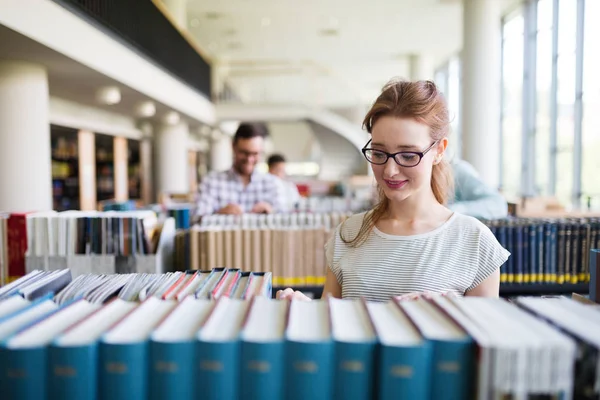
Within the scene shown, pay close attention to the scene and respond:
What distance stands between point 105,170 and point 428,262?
9550mm

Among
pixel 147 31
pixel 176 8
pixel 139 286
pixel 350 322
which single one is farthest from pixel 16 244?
pixel 176 8

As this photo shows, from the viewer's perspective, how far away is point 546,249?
3.28 metres

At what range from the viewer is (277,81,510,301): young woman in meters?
1.40

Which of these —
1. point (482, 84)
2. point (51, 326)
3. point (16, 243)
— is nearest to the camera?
point (51, 326)

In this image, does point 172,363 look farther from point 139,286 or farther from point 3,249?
point 3,249

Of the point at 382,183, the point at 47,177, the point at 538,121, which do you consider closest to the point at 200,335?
the point at 382,183

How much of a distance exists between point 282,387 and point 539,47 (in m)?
9.35

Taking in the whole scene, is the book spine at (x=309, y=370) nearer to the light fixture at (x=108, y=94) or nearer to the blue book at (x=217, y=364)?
the blue book at (x=217, y=364)

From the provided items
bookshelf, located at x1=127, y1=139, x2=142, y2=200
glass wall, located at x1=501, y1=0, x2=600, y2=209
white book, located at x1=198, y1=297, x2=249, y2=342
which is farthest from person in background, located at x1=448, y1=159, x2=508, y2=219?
bookshelf, located at x1=127, y1=139, x2=142, y2=200

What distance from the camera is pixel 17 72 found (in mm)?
4777

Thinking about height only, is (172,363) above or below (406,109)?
below

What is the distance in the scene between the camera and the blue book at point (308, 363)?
0.87m

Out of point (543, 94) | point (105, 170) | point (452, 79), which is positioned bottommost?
point (105, 170)

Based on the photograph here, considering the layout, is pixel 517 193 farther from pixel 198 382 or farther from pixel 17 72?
pixel 198 382
